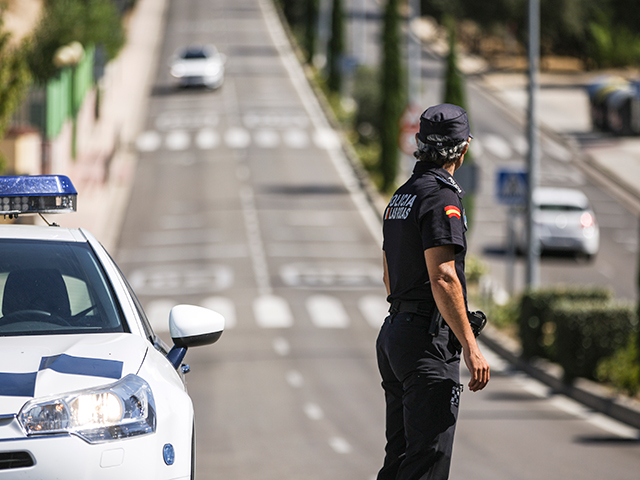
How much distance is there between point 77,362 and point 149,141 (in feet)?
141

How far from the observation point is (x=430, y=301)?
4.85 metres

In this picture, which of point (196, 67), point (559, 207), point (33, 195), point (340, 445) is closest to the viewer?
point (33, 195)

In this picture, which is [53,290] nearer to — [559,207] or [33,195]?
[33,195]

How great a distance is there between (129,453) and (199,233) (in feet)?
93.8

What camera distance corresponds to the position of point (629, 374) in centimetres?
1455

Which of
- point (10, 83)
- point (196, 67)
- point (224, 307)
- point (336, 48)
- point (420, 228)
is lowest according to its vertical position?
point (224, 307)

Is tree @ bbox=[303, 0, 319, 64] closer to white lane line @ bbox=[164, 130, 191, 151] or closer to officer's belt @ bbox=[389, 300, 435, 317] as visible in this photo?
white lane line @ bbox=[164, 130, 191, 151]

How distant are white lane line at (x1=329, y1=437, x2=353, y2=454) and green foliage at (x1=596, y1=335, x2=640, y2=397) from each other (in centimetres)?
425

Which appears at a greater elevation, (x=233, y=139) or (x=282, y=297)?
(x=282, y=297)

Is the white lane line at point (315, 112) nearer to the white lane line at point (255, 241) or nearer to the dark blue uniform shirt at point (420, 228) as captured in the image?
the white lane line at point (255, 241)

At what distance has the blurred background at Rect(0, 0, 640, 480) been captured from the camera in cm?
1391

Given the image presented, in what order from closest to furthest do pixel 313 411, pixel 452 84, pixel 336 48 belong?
pixel 313 411 → pixel 452 84 → pixel 336 48

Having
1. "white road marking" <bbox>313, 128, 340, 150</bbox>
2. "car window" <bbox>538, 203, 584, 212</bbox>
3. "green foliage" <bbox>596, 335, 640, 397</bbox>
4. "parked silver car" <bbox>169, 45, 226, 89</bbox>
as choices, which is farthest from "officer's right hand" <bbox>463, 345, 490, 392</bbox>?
"parked silver car" <bbox>169, 45, 226, 89</bbox>

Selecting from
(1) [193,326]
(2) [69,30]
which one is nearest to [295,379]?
(1) [193,326]
